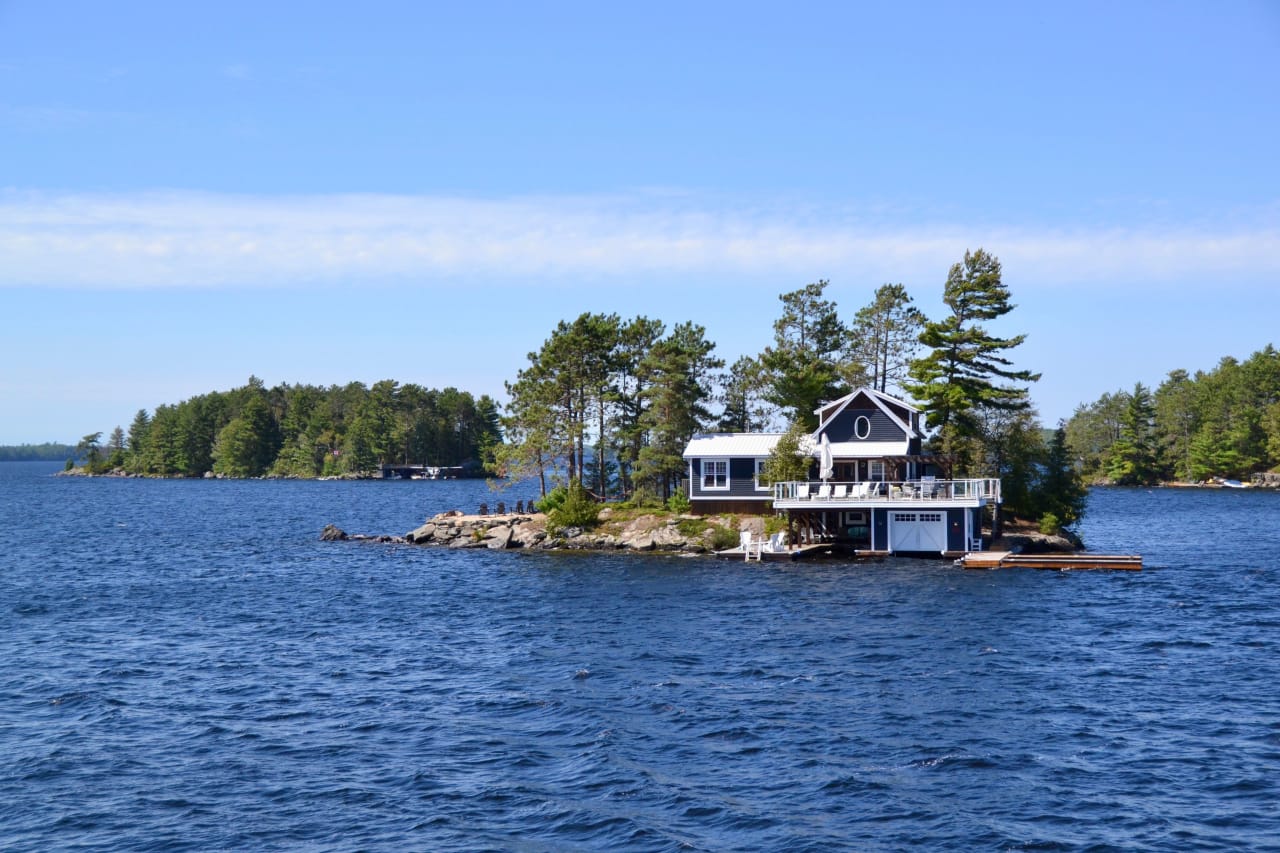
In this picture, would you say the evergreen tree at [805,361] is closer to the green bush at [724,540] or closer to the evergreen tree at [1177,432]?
the green bush at [724,540]

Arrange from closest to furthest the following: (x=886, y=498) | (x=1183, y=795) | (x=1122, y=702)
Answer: (x=1183, y=795) → (x=1122, y=702) → (x=886, y=498)

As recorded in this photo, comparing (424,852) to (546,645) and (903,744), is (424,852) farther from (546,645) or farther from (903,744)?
(546,645)

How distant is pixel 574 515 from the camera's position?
6800cm

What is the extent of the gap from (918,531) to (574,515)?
21089 millimetres

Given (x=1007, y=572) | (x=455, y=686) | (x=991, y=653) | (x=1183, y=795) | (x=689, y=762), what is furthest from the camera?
(x=1007, y=572)

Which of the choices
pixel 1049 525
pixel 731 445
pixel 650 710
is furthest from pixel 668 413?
pixel 650 710

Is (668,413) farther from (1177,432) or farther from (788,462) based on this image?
(1177,432)

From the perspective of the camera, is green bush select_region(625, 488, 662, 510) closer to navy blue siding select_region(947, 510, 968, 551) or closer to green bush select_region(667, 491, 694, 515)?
green bush select_region(667, 491, 694, 515)

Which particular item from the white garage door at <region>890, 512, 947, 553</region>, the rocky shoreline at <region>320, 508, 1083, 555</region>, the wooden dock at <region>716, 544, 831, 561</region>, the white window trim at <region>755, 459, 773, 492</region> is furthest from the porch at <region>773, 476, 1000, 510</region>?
the white window trim at <region>755, 459, 773, 492</region>

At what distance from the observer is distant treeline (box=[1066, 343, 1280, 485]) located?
157 meters

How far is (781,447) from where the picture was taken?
63.0m

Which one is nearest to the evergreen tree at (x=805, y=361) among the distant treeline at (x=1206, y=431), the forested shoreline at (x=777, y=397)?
the forested shoreline at (x=777, y=397)

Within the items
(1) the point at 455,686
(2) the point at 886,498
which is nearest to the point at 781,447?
(2) the point at 886,498

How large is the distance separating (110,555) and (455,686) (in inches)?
2000
